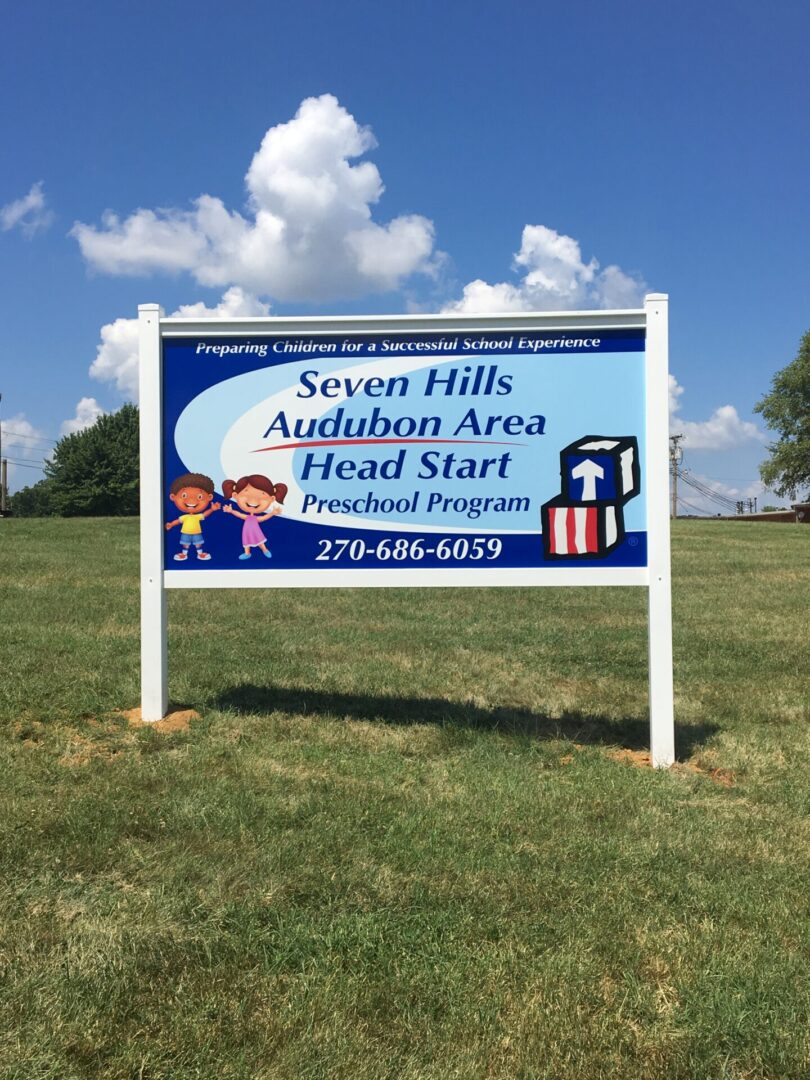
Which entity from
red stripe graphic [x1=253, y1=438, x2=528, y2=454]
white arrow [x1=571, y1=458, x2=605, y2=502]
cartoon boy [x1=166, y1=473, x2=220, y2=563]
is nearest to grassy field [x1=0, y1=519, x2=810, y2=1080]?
cartoon boy [x1=166, y1=473, x2=220, y2=563]

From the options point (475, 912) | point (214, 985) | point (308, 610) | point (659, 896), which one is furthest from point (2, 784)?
point (308, 610)

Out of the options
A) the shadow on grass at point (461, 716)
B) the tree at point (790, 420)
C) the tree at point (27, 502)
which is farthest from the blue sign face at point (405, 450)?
the tree at point (27, 502)

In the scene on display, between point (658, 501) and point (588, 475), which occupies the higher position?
point (588, 475)

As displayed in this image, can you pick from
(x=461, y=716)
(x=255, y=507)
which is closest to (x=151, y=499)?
(x=255, y=507)

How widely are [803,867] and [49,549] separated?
16727 mm

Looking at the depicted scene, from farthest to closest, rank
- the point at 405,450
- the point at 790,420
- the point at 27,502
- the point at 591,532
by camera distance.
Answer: the point at 27,502 → the point at 790,420 → the point at 405,450 → the point at 591,532

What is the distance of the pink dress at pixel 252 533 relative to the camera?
5.34 m

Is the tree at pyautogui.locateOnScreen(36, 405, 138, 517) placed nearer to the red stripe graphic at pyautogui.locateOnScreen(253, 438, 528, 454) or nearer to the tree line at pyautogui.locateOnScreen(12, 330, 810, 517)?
the tree line at pyautogui.locateOnScreen(12, 330, 810, 517)

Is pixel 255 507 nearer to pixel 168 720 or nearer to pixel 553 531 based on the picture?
pixel 168 720

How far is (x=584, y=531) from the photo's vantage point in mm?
5102

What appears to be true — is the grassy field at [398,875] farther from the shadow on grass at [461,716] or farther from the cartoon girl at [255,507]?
the cartoon girl at [255,507]

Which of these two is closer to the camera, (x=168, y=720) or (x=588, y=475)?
(x=588, y=475)

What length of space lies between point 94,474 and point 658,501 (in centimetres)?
6222

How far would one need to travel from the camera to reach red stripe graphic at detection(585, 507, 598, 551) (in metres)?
5.09
